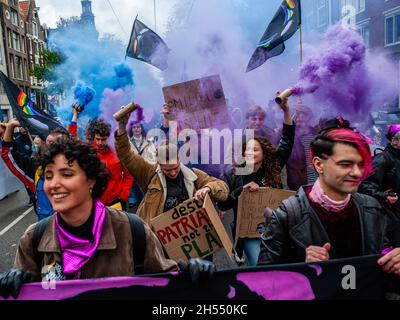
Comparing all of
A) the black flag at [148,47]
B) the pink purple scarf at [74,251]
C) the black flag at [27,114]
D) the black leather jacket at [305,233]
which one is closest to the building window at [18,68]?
the black flag at [148,47]

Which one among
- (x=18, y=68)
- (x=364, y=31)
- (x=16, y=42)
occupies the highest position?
(x=16, y=42)

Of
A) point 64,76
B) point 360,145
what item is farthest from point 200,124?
point 64,76

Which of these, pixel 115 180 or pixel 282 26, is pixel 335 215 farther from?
pixel 282 26

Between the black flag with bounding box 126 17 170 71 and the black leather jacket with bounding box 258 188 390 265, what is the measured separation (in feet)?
14.1

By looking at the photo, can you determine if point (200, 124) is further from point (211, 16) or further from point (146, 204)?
point (211, 16)

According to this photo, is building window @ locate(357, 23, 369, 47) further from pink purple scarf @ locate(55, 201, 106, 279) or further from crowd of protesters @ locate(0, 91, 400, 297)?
pink purple scarf @ locate(55, 201, 106, 279)

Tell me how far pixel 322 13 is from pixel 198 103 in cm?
287

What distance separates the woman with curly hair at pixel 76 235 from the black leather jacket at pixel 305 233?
0.54m

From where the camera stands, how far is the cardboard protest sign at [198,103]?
186 inches

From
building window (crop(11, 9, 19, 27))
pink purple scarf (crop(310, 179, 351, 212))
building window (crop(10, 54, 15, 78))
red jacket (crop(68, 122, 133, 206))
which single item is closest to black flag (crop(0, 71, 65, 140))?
red jacket (crop(68, 122, 133, 206))

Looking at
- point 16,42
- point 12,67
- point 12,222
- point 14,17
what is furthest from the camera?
point 16,42

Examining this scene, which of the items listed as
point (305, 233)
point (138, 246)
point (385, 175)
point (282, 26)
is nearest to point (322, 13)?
point (282, 26)

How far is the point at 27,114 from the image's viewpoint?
495cm

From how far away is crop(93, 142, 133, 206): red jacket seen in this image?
170 inches
